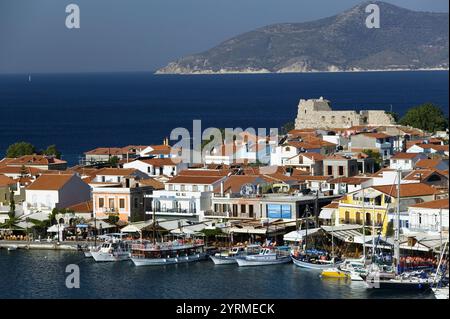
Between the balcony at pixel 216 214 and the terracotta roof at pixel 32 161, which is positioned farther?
the terracotta roof at pixel 32 161

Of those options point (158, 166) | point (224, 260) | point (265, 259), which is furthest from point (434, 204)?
point (158, 166)

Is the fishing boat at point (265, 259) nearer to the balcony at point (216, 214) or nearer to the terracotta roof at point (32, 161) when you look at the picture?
the balcony at point (216, 214)

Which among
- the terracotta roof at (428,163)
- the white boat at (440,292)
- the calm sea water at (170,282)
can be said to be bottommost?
the calm sea water at (170,282)

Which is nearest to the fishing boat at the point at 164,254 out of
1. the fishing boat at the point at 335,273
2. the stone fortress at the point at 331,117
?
the fishing boat at the point at 335,273

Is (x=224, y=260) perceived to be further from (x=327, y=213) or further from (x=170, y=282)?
(x=327, y=213)

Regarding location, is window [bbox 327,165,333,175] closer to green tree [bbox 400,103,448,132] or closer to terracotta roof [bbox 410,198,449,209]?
terracotta roof [bbox 410,198,449,209]

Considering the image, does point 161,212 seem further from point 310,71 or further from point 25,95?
point 310,71
